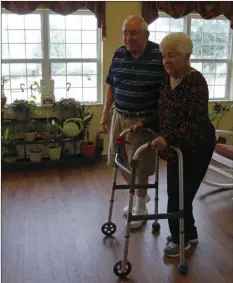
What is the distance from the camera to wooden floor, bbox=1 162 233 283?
2.28 meters

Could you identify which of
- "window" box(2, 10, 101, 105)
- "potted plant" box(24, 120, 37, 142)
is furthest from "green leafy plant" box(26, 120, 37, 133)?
→ "window" box(2, 10, 101, 105)

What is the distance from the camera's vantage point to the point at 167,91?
225 cm

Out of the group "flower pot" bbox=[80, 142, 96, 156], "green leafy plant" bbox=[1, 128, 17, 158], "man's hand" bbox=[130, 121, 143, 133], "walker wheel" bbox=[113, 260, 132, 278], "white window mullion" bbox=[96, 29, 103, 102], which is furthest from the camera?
"white window mullion" bbox=[96, 29, 103, 102]

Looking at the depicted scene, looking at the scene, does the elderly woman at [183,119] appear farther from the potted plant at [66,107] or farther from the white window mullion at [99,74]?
the white window mullion at [99,74]

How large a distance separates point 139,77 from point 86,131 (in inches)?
87.5

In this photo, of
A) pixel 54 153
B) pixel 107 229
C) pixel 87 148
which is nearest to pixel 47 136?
pixel 54 153

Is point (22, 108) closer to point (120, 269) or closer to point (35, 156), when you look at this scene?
point (35, 156)

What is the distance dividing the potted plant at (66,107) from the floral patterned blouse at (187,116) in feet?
8.08

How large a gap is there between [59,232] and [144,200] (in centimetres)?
69

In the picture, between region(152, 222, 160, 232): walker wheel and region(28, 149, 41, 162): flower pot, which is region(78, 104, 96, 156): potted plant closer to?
region(28, 149, 41, 162): flower pot

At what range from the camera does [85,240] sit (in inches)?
106

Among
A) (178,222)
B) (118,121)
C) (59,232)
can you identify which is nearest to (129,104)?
(118,121)

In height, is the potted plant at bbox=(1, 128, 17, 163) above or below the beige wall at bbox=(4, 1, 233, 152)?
below

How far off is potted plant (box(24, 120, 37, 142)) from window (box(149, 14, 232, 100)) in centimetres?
202
